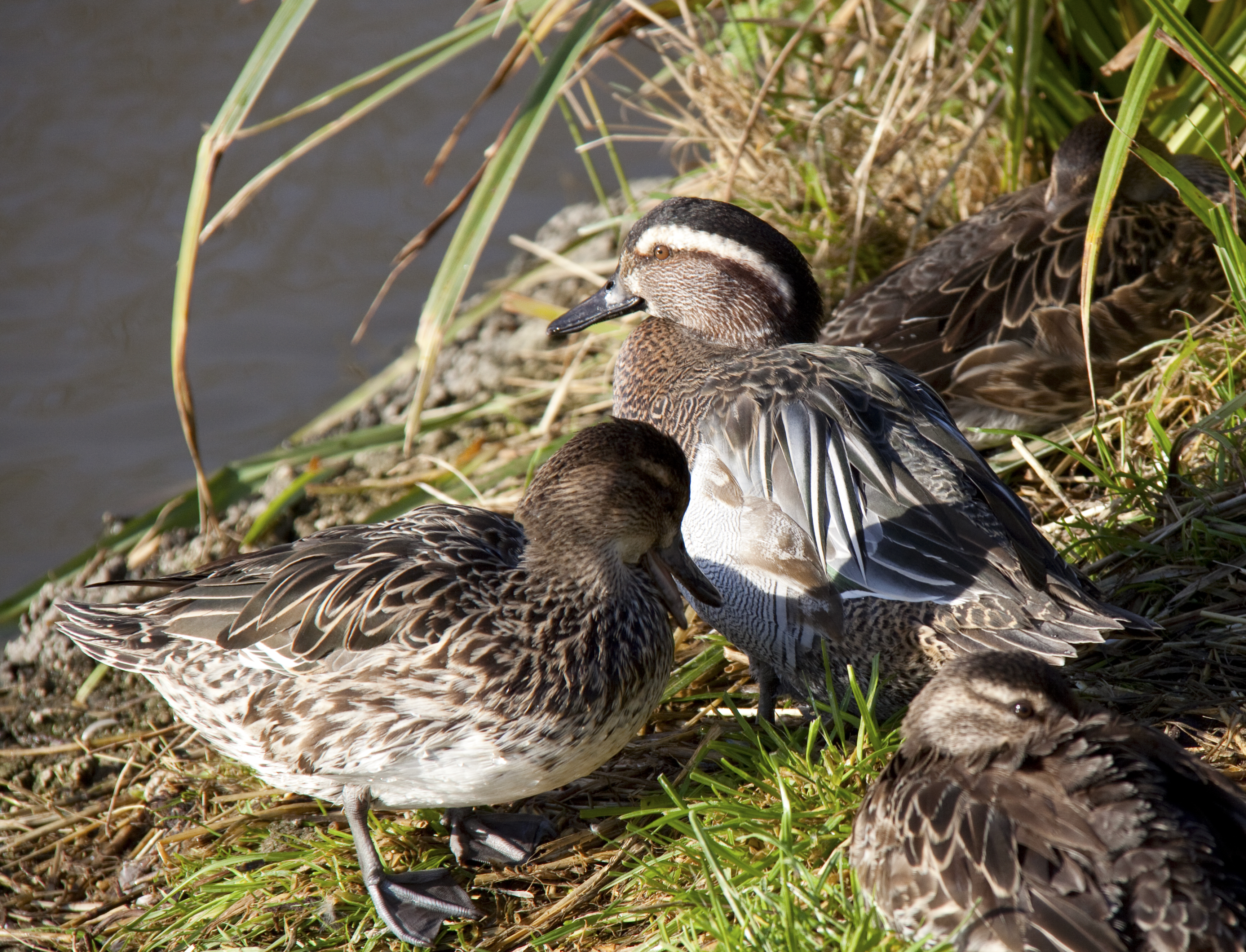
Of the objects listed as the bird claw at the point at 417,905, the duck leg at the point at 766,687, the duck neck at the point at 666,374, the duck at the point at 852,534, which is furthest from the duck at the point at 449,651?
the duck neck at the point at 666,374

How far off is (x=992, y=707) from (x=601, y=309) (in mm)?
2496

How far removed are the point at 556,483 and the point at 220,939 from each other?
56.4 inches

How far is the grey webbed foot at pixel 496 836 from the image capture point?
3076 millimetres

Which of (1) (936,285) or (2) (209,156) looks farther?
(1) (936,285)

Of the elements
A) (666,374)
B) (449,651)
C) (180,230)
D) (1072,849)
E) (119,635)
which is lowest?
(119,635)

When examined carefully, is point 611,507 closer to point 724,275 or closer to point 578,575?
point 578,575

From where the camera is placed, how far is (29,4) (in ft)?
25.6

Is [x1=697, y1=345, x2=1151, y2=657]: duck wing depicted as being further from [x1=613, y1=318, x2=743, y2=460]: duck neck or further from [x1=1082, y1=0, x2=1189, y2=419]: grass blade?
[x1=1082, y1=0, x2=1189, y2=419]: grass blade

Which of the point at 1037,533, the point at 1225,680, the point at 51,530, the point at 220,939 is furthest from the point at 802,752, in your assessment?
the point at 51,530

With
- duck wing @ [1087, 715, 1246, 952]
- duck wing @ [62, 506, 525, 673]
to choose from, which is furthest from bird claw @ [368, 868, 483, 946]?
duck wing @ [1087, 715, 1246, 952]

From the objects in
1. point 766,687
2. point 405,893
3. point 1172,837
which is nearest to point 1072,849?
point 1172,837

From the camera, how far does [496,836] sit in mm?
3090

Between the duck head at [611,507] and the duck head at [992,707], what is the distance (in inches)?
32.2

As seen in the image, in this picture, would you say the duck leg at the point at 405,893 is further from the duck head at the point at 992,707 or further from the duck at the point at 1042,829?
the duck head at the point at 992,707
